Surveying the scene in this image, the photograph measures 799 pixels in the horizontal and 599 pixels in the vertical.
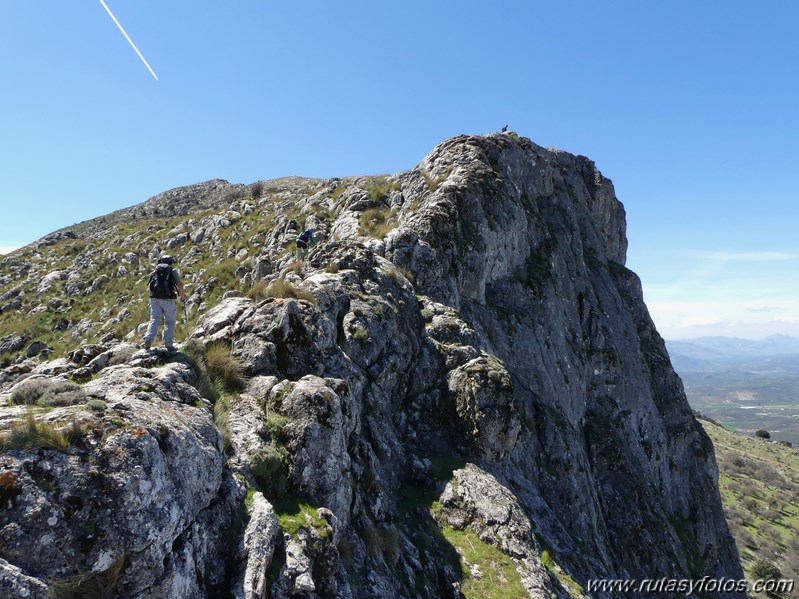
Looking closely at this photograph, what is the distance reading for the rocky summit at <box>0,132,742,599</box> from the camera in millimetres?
5734

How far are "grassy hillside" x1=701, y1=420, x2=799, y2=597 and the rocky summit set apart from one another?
40.7 m

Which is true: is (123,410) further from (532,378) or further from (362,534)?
(532,378)

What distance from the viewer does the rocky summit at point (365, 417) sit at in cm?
573

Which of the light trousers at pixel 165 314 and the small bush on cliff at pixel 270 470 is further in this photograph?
the light trousers at pixel 165 314

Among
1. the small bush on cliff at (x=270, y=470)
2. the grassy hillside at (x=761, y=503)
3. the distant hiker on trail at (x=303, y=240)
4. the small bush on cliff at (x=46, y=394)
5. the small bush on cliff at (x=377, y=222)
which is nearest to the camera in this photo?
the small bush on cliff at (x=46, y=394)

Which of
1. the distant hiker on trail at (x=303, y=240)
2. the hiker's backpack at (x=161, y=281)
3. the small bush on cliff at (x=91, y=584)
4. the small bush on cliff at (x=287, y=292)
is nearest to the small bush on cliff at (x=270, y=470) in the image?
the small bush on cliff at (x=91, y=584)

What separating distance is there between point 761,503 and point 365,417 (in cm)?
11414

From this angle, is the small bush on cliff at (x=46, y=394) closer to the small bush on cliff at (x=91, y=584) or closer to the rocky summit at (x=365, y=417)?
the rocky summit at (x=365, y=417)

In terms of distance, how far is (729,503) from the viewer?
83.6m

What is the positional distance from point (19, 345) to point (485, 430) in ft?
123

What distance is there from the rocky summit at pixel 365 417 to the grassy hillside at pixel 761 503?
133ft

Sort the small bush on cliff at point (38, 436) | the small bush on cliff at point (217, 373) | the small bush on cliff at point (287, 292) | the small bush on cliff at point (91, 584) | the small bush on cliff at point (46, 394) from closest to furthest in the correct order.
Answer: the small bush on cliff at point (91, 584) → the small bush on cliff at point (38, 436) → the small bush on cliff at point (46, 394) → the small bush on cliff at point (217, 373) → the small bush on cliff at point (287, 292)

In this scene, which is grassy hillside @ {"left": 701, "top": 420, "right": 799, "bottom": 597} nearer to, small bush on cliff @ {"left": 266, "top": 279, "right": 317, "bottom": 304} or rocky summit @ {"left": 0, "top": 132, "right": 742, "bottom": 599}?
rocky summit @ {"left": 0, "top": 132, "right": 742, "bottom": 599}

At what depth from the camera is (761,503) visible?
87.6m
